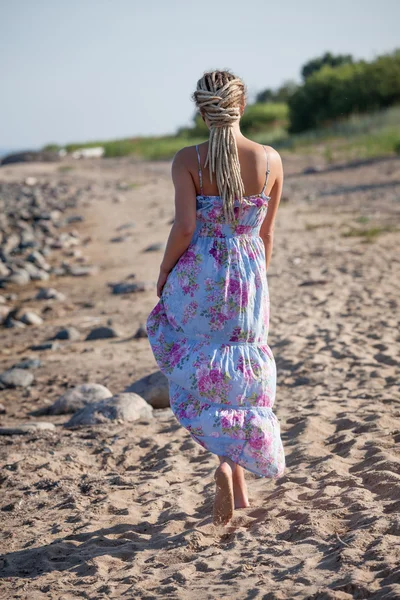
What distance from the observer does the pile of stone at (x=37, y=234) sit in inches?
494

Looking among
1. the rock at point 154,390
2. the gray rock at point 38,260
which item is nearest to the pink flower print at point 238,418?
the rock at point 154,390

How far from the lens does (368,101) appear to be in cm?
3122

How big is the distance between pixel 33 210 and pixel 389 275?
43.8ft

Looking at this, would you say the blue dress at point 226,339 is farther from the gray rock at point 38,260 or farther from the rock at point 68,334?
the gray rock at point 38,260

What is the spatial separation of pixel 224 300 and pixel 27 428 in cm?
244

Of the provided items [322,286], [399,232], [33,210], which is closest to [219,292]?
[322,286]

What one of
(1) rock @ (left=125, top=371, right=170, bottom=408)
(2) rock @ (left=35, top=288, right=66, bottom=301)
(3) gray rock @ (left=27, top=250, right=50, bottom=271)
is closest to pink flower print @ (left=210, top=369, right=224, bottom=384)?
(1) rock @ (left=125, top=371, right=170, bottom=408)

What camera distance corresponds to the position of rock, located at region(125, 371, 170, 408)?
6004 mm

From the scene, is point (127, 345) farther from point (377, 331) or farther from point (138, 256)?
point (138, 256)

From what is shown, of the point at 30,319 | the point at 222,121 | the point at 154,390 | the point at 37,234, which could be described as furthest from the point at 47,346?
the point at 37,234

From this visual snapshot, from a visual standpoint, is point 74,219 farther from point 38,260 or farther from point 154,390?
point 154,390

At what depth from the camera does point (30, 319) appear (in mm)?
9508

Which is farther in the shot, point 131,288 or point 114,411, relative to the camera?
point 131,288

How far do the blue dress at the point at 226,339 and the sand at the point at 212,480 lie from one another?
1.45 ft
